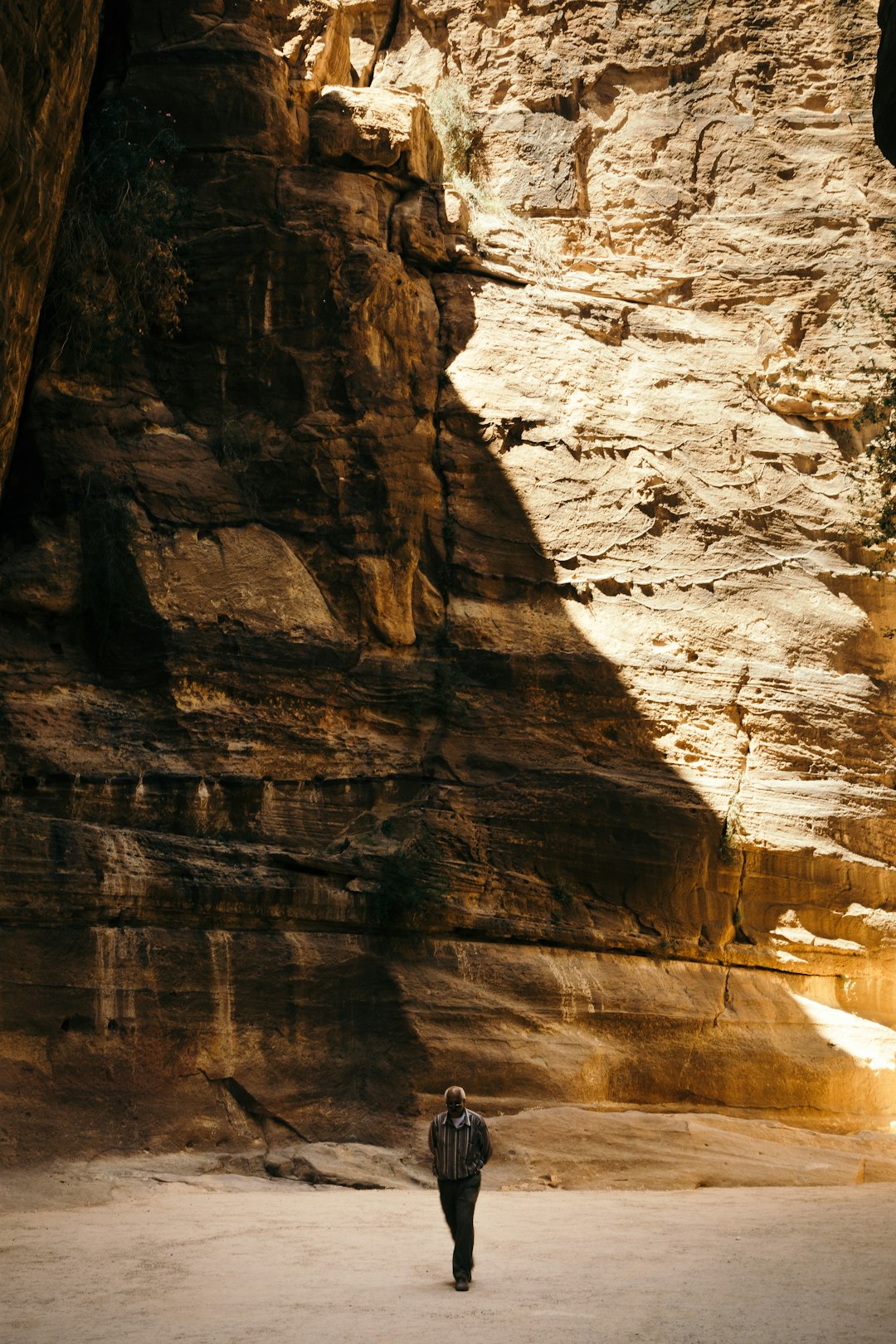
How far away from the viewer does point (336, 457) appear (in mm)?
15648

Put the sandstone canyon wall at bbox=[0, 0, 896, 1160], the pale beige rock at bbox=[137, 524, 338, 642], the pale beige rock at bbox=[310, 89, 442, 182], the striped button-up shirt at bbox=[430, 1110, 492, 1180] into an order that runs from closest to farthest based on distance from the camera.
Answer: the striped button-up shirt at bbox=[430, 1110, 492, 1180]
the sandstone canyon wall at bbox=[0, 0, 896, 1160]
the pale beige rock at bbox=[137, 524, 338, 642]
the pale beige rock at bbox=[310, 89, 442, 182]

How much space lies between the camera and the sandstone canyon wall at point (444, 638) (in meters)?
12.9

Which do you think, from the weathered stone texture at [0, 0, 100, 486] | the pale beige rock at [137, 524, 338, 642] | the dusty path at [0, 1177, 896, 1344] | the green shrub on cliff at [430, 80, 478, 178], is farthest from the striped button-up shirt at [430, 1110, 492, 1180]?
the green shrub on cliff at [430, 80, 478, 178]

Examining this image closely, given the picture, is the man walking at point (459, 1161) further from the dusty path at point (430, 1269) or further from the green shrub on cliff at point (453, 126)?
the green shrub on cliff at point (453, 126)

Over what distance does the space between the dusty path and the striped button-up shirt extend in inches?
24.5

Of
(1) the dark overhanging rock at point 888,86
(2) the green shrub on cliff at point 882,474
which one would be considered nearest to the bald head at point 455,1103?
(1) the dark overhanging rock at point 888,86

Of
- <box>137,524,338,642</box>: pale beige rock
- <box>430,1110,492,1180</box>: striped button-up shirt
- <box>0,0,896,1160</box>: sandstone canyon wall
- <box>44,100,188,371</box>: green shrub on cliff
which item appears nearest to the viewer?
<box>430,1110,492,1180</box>: striped button-up shirt

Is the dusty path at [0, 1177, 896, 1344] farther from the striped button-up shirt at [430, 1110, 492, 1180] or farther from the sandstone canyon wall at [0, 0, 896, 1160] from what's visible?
the sandstone canyon wall at [0, 0, 896, 1160]

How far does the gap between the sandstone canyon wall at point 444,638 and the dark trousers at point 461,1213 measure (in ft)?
15.8

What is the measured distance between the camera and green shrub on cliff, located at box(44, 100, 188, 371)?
15.1 metres

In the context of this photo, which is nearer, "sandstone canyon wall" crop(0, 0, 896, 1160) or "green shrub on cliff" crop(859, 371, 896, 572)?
"sandstone canyon wall" crop(0, 0, 896, 1160)

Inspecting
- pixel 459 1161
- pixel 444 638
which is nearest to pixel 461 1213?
pixel 459 1161

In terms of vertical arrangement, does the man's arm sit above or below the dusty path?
above

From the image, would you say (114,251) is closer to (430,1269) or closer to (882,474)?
(882,474)
